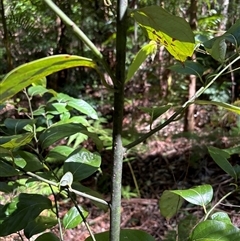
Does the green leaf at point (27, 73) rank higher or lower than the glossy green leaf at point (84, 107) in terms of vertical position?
higher

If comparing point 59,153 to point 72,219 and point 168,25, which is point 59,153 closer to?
point 72,219

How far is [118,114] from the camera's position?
516 millimetres

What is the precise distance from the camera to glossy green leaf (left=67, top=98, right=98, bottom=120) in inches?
35.9

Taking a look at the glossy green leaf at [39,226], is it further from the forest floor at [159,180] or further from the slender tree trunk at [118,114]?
the forest floor at [159,180]

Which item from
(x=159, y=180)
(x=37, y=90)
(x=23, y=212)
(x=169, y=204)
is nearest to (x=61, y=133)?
(x=23, y=212)

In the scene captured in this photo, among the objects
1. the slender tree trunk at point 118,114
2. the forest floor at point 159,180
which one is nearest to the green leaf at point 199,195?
the slender tree trunk at point 118,114

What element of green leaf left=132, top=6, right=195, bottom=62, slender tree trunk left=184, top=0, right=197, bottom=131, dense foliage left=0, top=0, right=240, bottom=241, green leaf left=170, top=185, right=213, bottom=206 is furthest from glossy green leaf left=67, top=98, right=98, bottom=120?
slender tree trunk left=184, top=0, right=197, bottom=131

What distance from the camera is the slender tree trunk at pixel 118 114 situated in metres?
0.47

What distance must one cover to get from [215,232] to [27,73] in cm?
39

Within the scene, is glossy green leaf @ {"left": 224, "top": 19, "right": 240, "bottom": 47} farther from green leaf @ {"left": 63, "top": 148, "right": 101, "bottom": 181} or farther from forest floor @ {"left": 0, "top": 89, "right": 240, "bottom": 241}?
forest floor @ {"left": 0, "top": 89, "right": 240, "bottom": 241}

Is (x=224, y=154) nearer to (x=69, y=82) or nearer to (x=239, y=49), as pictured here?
(x=239, y=49)

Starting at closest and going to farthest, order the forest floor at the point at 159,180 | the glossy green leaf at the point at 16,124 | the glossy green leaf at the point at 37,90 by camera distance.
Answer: the glossy green leaf at the point at 16,124, the glossy green leaf at the point at 37,90, the forest floor at the point at 159,180

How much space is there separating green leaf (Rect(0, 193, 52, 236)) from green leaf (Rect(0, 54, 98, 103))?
0.37 metres

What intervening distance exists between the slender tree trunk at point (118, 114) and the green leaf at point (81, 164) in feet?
0.52
